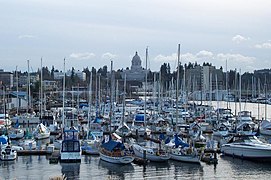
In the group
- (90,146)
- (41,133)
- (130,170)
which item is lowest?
(130,170)

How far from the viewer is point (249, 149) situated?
129 ft

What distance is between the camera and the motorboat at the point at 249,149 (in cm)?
3869

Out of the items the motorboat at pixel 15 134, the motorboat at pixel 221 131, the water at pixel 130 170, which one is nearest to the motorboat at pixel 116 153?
the water at pixel 130 170

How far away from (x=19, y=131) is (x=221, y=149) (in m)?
19.7

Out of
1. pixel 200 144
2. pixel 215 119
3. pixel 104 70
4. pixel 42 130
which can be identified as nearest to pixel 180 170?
pixel 200 144

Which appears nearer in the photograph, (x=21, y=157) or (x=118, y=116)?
(x=21, y=157)

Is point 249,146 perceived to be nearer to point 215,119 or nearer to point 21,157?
point 21,157

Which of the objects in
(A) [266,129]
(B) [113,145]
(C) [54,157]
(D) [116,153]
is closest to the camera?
(D) [116,153]

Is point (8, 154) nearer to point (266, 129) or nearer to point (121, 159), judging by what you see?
point (121, 159)

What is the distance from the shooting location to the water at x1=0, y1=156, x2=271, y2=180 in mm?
33500

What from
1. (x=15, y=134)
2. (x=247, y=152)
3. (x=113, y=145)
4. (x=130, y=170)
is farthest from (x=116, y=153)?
(x=15, y=134)

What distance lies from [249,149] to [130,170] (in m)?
9.55

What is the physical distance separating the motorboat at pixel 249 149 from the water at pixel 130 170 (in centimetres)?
59

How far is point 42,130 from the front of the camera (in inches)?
2007
